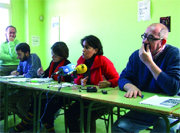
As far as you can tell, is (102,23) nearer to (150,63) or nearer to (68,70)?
(68,70)

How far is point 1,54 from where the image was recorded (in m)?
3.65

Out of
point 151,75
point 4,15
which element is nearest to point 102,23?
point 151,75

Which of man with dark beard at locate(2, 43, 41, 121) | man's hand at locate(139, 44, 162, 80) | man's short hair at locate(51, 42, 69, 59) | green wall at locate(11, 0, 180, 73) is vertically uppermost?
green wall at locate(11, 0, 180, 73)

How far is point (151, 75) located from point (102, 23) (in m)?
2.19

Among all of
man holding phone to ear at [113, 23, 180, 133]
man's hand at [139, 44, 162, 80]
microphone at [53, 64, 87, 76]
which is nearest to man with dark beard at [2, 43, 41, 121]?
microphone at [53, 64, 87, 76]

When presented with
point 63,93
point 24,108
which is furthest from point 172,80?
point 24,108

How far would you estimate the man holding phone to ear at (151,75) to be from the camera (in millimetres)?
1531

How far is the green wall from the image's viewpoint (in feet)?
9.73

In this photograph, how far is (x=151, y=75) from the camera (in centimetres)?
173

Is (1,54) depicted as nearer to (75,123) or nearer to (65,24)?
(65,24)

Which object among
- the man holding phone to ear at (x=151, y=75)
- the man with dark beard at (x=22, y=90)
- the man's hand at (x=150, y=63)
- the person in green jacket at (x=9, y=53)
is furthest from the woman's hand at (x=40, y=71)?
the man's hand at (x=150, y=63)

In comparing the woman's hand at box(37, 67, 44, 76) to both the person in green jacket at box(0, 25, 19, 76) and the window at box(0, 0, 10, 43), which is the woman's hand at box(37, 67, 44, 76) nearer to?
the person in green jacket at box(0, 25, 19, 76)

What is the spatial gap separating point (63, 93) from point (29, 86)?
0.52 m

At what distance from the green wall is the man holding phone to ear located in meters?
1.24
